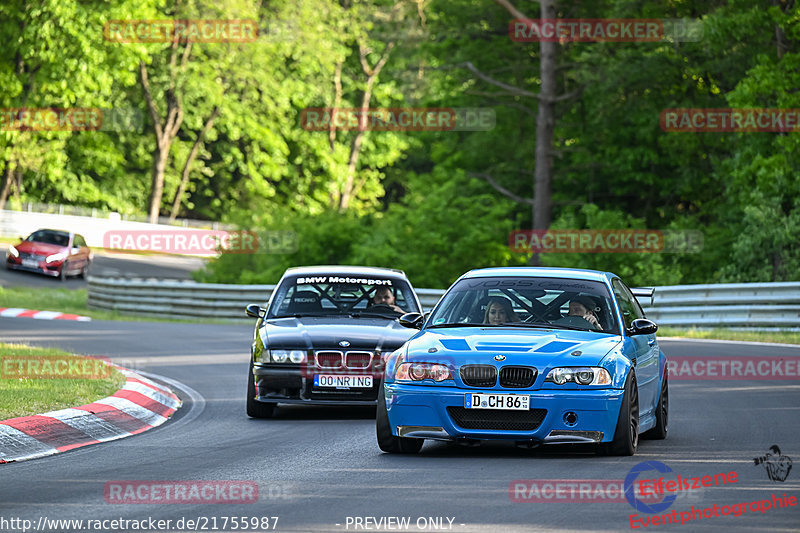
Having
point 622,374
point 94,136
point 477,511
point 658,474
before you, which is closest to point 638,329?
point 622,374

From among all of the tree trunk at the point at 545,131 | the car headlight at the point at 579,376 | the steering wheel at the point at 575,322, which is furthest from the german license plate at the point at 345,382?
the tree trunk at the point at 545,131

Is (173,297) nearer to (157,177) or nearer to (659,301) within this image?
(659,301)

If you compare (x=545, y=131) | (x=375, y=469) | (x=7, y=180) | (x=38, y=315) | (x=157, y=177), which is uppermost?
(x=545, y=131)

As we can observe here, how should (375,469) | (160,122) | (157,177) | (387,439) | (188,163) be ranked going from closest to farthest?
(375,469) → (387,439) → (157,177) → (160,122) → (188,163)

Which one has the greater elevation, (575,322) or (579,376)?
(575,322)

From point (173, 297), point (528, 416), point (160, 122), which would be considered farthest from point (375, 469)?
point (160, 122)

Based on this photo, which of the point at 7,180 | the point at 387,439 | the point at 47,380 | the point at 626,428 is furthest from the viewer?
the point at 7,180

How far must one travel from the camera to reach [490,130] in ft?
138

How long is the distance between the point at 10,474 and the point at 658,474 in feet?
14.1

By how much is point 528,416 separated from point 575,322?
132cm

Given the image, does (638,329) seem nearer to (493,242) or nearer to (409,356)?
(409,356)

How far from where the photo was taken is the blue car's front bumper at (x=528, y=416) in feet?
31.3

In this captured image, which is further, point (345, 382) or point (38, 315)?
point (38, 315)

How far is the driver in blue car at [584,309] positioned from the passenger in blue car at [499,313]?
46 centimetres
